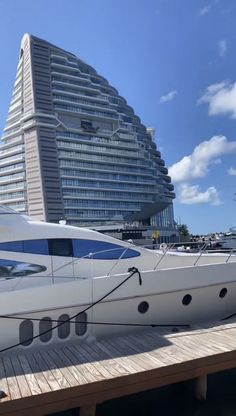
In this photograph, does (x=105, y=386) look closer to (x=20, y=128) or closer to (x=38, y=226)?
(x=38, y=226)

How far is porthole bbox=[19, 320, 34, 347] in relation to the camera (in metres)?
6.96

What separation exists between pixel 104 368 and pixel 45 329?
156cm

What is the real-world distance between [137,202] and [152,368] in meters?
116

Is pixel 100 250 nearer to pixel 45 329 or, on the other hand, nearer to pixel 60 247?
pixel 60 247

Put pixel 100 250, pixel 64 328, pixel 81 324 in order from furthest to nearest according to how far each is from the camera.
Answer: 1. pixel 100 250
2. pixel 81 324
3. pixel 64 328

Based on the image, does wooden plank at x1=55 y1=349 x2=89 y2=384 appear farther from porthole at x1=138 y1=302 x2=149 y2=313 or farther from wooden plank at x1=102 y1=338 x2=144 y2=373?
porthole at x1=138 y1=302 x2=149 y2=313

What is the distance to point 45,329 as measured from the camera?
23.5 feet

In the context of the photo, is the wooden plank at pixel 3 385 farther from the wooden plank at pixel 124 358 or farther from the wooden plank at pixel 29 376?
the wooden plank at pixel 124 358

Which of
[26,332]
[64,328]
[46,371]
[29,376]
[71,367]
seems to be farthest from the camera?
[64,328]

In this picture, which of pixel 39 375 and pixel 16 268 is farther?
pixel 16 268

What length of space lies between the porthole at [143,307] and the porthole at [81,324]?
4.19ft

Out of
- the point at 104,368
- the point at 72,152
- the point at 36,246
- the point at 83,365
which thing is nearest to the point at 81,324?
the point at 83,365

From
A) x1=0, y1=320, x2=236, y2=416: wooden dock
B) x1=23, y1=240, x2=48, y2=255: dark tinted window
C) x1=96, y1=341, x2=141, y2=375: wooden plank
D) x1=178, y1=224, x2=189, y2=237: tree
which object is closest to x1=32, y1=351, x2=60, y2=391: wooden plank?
x1=0, y1=320, x2=236, y2=416: wooden dock

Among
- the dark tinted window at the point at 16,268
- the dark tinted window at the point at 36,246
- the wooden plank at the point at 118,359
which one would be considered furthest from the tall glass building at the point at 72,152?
the wooden plank at the point at 118,359
